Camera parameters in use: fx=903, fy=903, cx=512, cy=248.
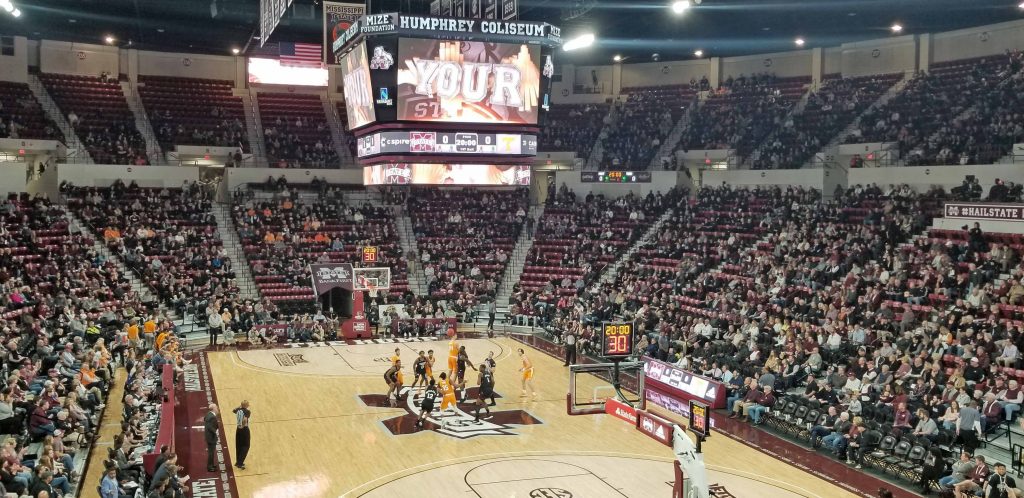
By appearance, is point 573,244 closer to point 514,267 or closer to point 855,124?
point 514,267

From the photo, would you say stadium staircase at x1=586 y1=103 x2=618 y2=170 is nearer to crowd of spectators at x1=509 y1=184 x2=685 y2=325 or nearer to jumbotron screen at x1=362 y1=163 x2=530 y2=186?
crowd of spectators at x1=509 y1=184 x2=685 y2=325

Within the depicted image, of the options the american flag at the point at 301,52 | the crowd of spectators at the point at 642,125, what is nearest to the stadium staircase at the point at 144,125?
the american flag at the point at 301,52

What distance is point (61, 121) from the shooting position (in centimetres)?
4175

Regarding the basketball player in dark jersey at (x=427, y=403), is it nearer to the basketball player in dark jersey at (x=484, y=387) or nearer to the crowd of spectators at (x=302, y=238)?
the basketball player in dark jersey at (x=484, y=387)

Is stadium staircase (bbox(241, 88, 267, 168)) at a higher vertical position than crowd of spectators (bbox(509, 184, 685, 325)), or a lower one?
higher

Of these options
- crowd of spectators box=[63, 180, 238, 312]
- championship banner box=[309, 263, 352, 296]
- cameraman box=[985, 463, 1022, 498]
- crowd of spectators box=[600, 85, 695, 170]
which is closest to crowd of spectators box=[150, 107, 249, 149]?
crowd of spectators box=[63, 180, 238, 312]

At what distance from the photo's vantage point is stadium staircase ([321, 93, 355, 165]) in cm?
4669

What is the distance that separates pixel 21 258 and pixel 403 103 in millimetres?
15562

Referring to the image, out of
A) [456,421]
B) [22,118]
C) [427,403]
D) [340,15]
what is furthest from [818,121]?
[22,118]

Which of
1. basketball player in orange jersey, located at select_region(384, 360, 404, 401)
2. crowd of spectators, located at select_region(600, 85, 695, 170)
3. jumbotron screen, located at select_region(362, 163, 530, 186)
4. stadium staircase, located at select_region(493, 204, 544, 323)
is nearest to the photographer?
basketball player in orange jersey, located at select_region(384, 360, 404, 401)

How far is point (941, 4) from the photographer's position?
32094mm

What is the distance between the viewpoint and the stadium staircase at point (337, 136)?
153 ft

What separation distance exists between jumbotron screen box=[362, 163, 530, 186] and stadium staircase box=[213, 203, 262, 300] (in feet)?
47.0

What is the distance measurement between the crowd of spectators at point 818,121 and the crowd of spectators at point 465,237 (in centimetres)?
1183
